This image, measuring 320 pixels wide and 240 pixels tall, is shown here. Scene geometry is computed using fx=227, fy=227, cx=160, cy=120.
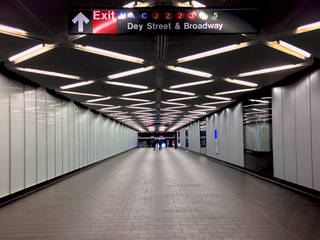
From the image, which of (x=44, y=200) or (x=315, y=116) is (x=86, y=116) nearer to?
(x=44, y=200)

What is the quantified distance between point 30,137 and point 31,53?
406cm

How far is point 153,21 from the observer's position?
381 cm

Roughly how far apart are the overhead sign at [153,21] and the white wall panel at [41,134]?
672 cm

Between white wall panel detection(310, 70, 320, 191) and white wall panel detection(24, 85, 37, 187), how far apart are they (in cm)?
990

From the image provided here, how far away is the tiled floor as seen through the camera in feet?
15.3

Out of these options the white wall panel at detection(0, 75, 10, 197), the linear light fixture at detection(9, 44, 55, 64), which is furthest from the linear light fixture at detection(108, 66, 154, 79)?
the white wall panel at detection(0, 75, 10, 197)

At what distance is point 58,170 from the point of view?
11219mm

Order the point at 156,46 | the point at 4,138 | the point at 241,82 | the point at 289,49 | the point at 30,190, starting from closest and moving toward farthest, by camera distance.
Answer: the point at 156,46, the point at 289,49, the point at 4,138, the point at 30,190, the point at 241,82

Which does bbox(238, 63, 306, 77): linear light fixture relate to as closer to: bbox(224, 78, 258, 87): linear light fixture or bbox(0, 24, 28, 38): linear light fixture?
bbox(224, 78, 258, 87): linear light fixture

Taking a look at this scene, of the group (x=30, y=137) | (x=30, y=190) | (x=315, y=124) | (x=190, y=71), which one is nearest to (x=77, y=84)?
(x=30, y=137)

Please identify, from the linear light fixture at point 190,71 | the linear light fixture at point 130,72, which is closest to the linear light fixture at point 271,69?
the linear light fixture at point 190,71

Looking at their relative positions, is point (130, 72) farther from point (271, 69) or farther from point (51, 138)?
point (51, 138)

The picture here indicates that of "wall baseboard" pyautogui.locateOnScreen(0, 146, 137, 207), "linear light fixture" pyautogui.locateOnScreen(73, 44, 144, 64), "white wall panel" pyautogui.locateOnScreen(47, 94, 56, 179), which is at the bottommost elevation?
"wall baseboard" pyautogui.locateOnScreen(0, 146, 137, 207)

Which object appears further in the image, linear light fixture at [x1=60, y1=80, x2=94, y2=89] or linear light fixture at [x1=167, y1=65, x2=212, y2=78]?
linear light fixture at [x1=60, y1=80, x2=94, y2=89]
